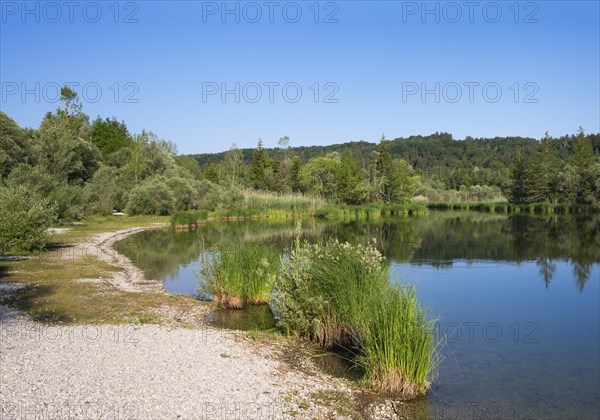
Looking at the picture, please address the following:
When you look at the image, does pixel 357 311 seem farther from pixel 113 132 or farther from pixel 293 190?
pixel 113 132

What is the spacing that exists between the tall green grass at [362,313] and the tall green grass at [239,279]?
1271 mm

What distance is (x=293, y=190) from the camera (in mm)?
77125

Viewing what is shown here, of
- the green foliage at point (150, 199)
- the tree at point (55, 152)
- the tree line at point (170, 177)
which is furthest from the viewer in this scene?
the green foliage at point (150, 199)

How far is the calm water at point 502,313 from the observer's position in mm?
7648

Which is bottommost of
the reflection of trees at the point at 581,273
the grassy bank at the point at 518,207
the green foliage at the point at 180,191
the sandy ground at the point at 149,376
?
the reflection of trees at the point at 581,273

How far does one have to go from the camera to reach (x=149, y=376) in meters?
6.98

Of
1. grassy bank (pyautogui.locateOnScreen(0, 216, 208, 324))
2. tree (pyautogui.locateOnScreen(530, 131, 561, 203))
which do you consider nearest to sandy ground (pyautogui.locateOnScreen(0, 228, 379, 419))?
grassy bank (pyautogui.locateOnScreen(0, 216, 208, 324))

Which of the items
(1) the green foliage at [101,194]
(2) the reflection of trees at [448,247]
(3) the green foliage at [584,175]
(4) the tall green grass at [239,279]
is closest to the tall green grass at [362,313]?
(4) the tall green grass at [239,279]

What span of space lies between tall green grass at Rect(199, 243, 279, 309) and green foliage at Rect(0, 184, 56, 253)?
9.62 m

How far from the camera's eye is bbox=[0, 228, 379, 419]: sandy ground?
5914 millimetres

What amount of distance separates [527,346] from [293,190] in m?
67.3

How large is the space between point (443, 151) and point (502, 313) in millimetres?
145073

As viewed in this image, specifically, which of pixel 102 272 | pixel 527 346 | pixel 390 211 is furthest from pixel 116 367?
pixel 390 211

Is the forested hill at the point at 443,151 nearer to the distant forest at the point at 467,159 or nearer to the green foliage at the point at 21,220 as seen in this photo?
the distant forest at the point at 467,159
